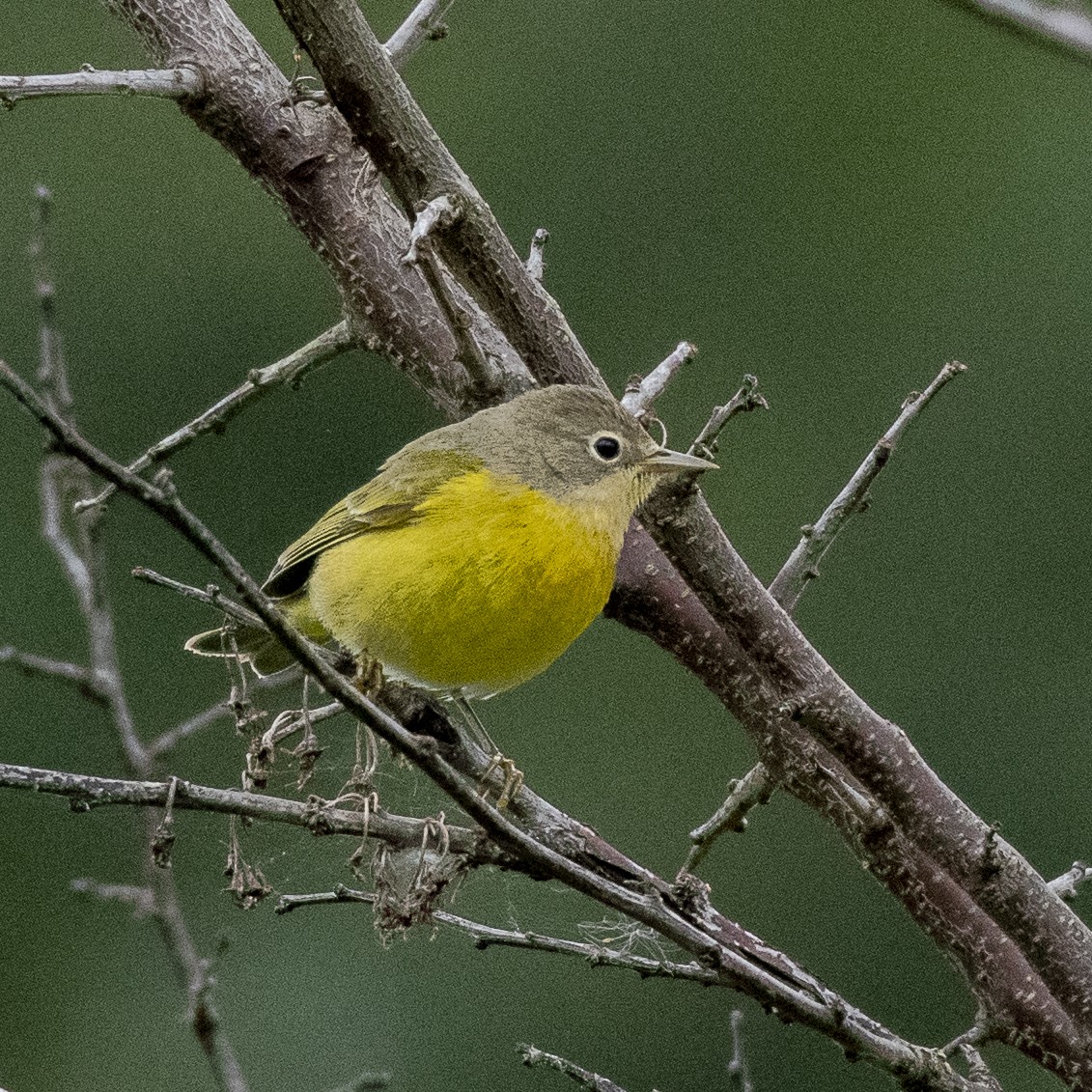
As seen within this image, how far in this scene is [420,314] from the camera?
3613 millimetres

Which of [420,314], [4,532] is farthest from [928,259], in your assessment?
[420,314]

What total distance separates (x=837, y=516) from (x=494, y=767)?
2.81 feet

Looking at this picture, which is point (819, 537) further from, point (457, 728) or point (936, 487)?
point (936, 487)

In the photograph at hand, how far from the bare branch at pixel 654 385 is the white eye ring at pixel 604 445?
0.70 metres

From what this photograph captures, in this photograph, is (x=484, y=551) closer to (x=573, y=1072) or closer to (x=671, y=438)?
(x=573, y=1072)

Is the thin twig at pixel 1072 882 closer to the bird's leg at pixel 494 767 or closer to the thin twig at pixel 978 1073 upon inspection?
the thin twig at pixel 978 1073

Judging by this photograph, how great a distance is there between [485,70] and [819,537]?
1142cm

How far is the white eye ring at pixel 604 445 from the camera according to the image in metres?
4.55

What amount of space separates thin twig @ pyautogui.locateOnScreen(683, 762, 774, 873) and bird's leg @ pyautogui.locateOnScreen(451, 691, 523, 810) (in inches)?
13.2

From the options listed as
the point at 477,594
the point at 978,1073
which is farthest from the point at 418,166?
the point at 978,1073

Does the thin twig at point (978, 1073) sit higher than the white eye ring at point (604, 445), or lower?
lower

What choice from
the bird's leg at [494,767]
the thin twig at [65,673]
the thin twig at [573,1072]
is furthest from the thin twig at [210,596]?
the thin twig at [65,673]

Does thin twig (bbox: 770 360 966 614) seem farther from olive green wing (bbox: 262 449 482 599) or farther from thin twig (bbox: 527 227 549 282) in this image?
olive green wing (bbox: 262 449 482 599)

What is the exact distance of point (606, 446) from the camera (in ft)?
15.0
